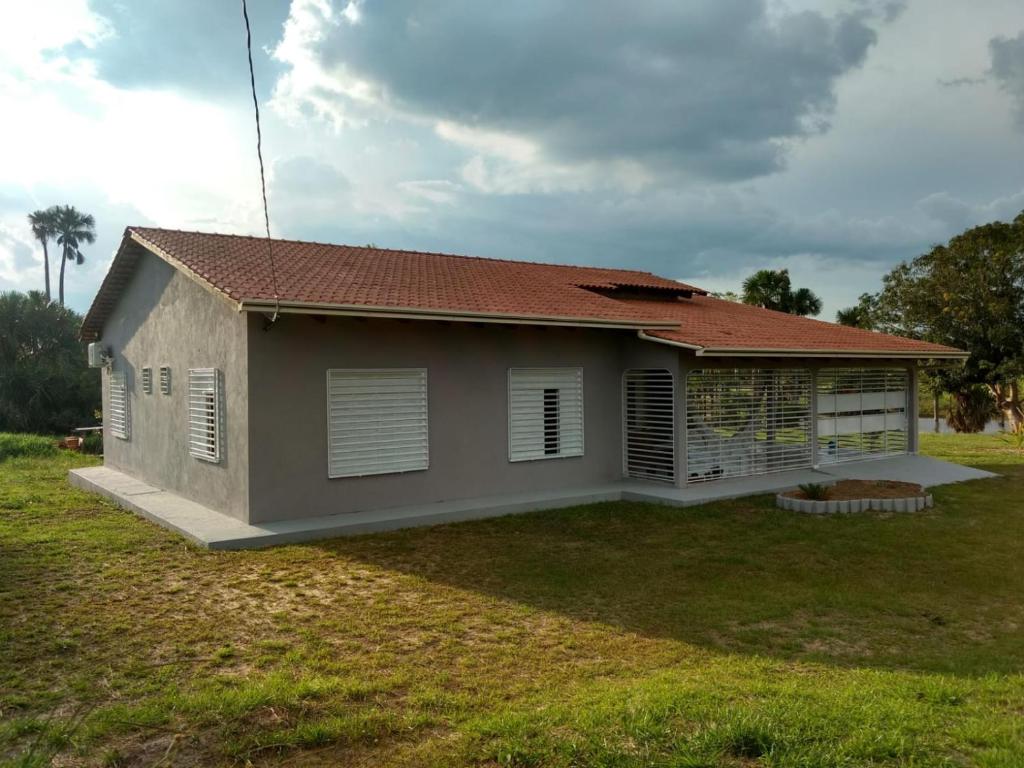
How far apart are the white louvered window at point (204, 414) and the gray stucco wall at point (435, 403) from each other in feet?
3.94

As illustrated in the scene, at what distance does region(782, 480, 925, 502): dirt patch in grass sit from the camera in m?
12.1

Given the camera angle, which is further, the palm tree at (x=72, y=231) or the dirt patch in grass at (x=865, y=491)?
the palm tree at (x=72, y=231)

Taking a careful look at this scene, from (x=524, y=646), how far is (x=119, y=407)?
12.7m

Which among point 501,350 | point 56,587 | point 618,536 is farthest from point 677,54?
point 56,587

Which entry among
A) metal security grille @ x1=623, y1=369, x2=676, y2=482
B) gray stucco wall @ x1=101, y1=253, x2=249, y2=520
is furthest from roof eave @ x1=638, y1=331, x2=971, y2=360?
gray stucco wall @ x1=101, y1=253, x2=249, y2=520

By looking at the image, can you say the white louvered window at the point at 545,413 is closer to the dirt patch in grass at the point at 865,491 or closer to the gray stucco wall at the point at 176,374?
the dirt patch in grass at the point at 865,491

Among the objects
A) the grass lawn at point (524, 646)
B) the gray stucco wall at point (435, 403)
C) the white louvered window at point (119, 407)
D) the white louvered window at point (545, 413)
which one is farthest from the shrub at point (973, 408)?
the white louvered window at point (119, 407)

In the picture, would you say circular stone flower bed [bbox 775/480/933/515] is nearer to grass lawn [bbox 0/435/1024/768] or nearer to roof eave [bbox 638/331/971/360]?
grass lawn [bbox 0/435/1024/768]

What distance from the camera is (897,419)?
1789 centimetres

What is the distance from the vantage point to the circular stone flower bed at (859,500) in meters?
11.6

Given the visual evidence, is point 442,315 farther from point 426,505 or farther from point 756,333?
point 756,333

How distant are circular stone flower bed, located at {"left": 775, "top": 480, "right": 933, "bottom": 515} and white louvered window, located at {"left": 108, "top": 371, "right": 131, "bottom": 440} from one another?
12.2 m

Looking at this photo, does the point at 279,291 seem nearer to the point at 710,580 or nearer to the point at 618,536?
the point at 618,536

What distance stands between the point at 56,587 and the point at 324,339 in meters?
4.31
